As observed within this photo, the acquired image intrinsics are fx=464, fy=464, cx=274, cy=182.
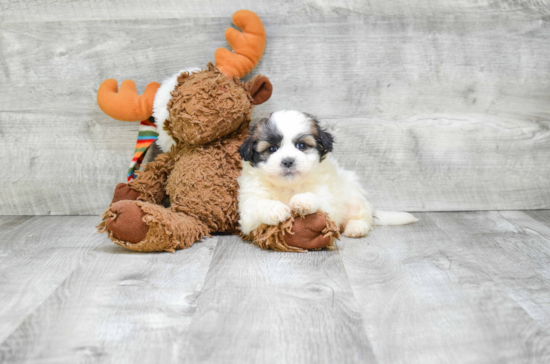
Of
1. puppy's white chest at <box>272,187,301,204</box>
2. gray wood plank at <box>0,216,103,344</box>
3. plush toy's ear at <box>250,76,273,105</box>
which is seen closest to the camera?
gray wood plank at <box>0,216,103,344</box>

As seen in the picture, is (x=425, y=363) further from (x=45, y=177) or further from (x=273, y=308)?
(x=45, y=177)

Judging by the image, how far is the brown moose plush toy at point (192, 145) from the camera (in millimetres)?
1403

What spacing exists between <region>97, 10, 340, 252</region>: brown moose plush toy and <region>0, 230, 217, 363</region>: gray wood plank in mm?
123

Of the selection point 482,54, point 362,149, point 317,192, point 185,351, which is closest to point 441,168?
point 362,149

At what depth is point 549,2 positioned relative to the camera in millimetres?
1830

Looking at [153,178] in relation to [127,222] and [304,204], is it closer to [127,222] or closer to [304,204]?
[127,222]

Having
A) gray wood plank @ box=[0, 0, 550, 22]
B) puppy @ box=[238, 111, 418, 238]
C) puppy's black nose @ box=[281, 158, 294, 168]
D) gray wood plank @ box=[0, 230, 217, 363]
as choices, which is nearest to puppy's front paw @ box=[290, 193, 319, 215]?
puppy @ box=[238, 111, 418, 238]

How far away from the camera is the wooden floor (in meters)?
0.89

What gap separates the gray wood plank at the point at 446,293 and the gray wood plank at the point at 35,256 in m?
0.78

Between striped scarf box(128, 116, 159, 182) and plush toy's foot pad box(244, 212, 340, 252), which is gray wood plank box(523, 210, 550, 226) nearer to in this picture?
plush toy's foot pad box(244, 212, 340, 252)

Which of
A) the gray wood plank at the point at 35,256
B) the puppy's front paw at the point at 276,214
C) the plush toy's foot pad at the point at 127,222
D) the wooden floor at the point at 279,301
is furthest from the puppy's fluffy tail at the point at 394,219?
the gray wood plank at the point at 35,256

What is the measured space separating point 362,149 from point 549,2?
3.04ft

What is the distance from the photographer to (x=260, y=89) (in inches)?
65.7

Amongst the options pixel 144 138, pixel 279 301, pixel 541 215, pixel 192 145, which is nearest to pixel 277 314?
pixel 279 301
